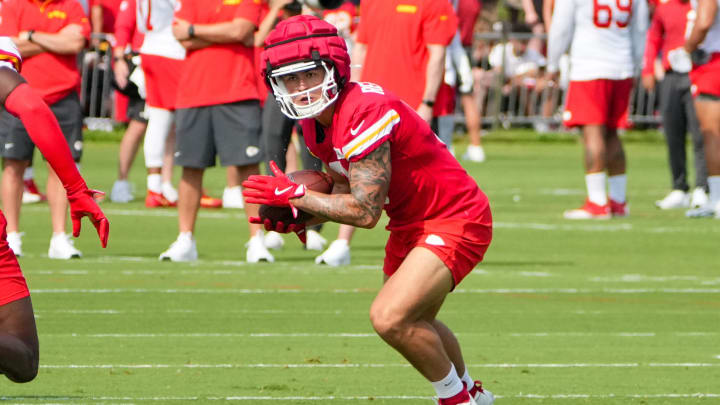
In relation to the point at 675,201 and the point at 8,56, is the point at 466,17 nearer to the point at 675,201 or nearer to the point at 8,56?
the point at 675,201

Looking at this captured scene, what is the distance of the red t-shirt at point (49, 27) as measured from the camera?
12375 mm

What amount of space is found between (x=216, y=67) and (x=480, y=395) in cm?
585

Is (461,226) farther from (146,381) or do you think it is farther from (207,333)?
(207,333)

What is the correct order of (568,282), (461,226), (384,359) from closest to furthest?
(461,226), (384,359), (568,282)

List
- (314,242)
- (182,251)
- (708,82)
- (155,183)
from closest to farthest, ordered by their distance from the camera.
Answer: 1. (182,251)
2. (314,242)
3. (708,82)
4. (155,183)

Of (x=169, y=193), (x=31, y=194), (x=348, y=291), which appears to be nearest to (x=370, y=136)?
(x=348, y=291)

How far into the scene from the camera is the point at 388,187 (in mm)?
6391

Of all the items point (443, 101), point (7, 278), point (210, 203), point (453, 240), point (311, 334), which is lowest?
point (210, 203)

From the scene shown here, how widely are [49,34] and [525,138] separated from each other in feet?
53.5

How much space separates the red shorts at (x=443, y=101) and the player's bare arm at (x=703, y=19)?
264 centimetres

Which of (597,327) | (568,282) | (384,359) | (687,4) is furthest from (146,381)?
(687,4)

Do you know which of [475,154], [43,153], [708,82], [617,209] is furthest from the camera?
[475,154]

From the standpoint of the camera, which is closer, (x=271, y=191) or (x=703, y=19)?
(x=271, y=191)

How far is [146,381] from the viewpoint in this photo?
25.0 ft
